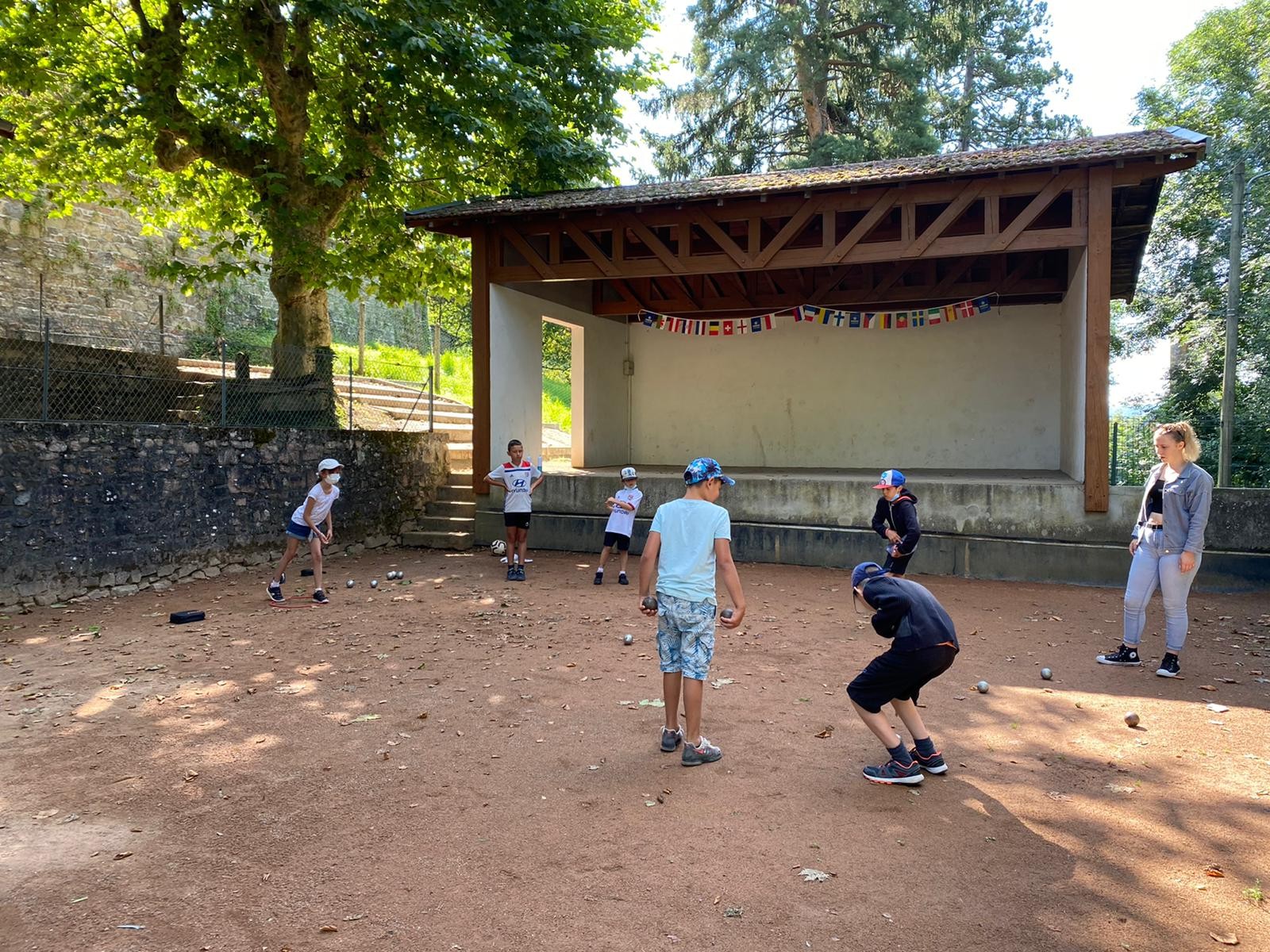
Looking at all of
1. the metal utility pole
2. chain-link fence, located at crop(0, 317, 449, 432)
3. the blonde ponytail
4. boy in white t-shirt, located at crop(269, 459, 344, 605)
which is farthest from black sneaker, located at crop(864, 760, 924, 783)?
the metal utility pole

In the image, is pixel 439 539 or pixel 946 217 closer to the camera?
pixel 946 217

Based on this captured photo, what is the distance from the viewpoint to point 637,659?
21.2ft

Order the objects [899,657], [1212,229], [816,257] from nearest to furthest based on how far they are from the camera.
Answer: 1. [899,657]
2. [816,257]
3. [1212,229]

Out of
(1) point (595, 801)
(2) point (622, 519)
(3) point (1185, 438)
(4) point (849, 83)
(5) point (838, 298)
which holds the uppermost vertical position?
(4) point (849, 83)

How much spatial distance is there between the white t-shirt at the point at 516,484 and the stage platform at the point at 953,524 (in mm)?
1889

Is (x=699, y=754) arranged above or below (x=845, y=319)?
below

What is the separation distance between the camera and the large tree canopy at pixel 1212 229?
54.3ft

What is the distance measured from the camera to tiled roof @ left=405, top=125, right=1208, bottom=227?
28.8 feet

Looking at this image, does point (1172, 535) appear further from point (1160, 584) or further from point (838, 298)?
point (838, 298)

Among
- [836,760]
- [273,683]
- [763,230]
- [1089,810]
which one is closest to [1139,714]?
[1089,810]

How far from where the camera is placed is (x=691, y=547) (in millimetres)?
4277

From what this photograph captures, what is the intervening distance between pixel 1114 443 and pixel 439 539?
1138 cm

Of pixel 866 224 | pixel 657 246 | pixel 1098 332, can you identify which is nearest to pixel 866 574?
pixel 1098 332

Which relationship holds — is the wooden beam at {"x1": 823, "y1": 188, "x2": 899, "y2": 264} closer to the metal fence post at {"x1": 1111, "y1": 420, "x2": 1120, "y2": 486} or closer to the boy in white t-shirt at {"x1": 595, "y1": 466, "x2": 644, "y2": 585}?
the boy in white t-shirt at {"x1": 595, "y1": 466, "x2": 644, "y2": 585}
